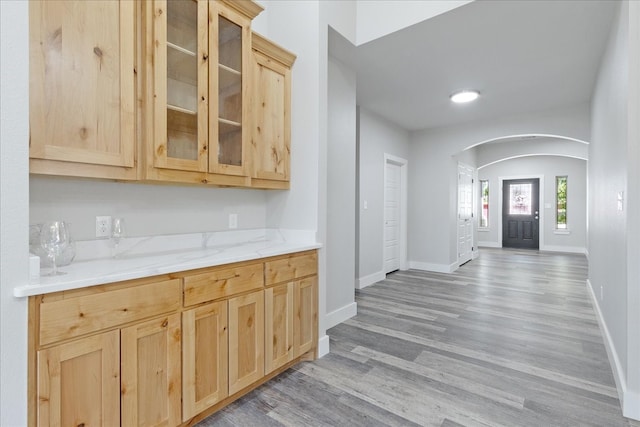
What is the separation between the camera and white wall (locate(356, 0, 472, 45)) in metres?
2.69

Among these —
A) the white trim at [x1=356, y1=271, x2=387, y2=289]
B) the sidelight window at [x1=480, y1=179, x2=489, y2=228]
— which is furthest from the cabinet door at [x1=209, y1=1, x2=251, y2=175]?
the sidelight window at [x1=480, y1=179, x2=489, y2=228]

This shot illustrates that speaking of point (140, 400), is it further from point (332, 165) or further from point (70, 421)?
point (332, 165)

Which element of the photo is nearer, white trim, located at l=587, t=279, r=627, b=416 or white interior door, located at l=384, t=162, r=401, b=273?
white trim, located at l=587, t=279, r=627, b=416

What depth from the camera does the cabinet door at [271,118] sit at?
2328 mm

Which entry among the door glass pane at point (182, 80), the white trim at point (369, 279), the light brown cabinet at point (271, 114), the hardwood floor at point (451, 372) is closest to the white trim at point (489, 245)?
the hardwood floor at point (451, 372)

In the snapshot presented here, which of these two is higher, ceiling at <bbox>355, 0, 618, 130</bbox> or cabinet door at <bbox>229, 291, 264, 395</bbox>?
ceiling at <bbox>355, 0, 618, 130</bbox>

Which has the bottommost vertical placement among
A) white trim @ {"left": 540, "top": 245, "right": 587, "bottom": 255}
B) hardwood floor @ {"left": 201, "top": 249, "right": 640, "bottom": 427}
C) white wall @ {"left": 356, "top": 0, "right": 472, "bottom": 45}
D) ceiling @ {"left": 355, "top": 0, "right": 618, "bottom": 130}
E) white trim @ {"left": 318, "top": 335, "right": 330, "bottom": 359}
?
hardwood floor @ {"left": 201, "top": 249, "right": 640, "bottom": 427}

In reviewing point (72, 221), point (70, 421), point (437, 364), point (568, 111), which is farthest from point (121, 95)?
point (568, 111)

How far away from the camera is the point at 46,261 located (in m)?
1.48

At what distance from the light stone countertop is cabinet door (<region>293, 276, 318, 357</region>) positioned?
1.00 ft

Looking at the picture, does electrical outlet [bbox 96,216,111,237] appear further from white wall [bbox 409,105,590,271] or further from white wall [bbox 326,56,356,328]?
white wall [bbox 409,105,590,271]

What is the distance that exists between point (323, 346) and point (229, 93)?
6.91ft

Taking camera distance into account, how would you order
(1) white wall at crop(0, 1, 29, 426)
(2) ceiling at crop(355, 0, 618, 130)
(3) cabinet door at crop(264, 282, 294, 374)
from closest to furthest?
(1) white wall at crop(0, 1, 29, 426)
(3) cabinet door at crop(264, 282, 294, 374)
(2) ceiling at crop(355, 0, 618, 130)

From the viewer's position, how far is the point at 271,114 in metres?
2.47
